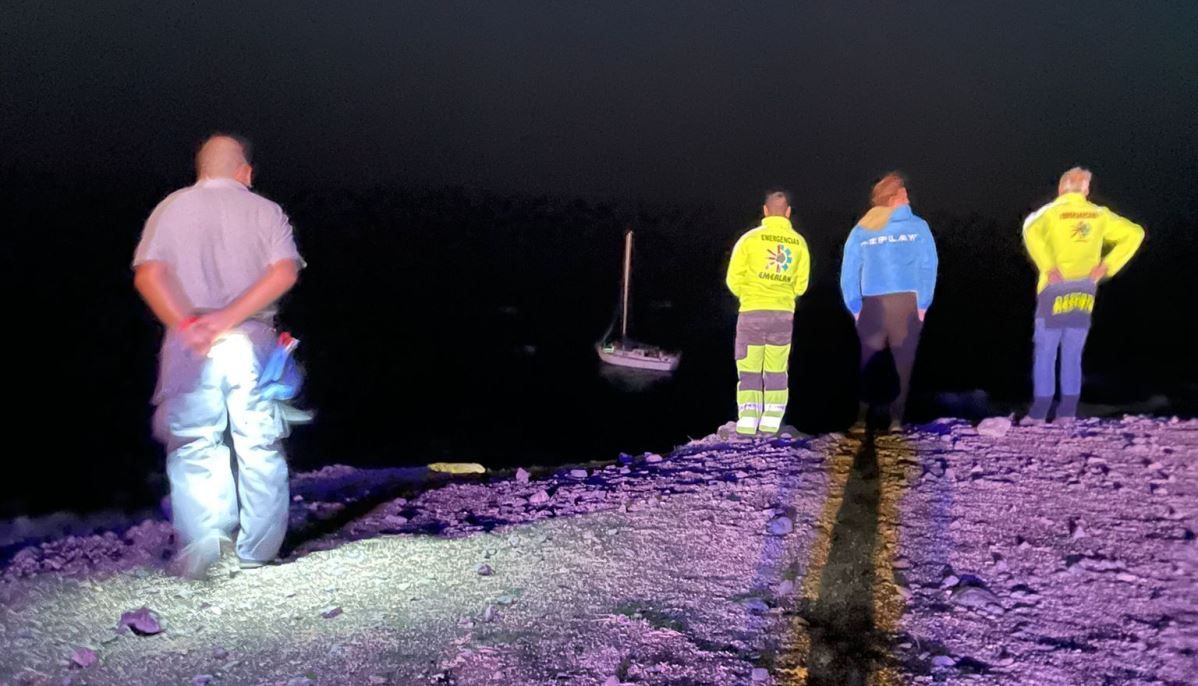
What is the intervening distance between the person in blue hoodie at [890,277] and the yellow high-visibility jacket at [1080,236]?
0.84 meters

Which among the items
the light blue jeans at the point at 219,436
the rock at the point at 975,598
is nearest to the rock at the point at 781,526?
the rock at the point at 975,598

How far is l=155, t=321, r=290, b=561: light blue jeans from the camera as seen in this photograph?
3863 millimetres

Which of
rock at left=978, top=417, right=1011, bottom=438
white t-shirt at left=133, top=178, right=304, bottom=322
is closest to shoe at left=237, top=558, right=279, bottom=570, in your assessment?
white t-shirt at left=133, top=178, right=304, bottom=322

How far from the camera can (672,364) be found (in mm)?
32219

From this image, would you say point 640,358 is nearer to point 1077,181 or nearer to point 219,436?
point 1077,181

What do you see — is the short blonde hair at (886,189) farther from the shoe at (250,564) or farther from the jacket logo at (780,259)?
the shoe at (250,564)

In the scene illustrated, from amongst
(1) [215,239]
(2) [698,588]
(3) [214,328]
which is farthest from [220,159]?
(2) [698,588]

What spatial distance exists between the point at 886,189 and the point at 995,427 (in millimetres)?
2051

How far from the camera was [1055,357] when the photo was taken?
21.8ft

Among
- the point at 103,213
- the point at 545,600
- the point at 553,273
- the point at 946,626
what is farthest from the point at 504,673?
the point at 103,213

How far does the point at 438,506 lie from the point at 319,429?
25.1 meters

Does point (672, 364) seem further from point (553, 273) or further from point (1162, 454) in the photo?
point (553, 273)

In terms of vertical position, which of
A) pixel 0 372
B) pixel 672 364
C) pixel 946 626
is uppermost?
pixel 946 626

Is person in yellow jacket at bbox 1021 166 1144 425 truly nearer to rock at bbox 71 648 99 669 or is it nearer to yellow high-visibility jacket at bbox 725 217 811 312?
yellow high-visibility jacket at bbox 725 217 811 312
